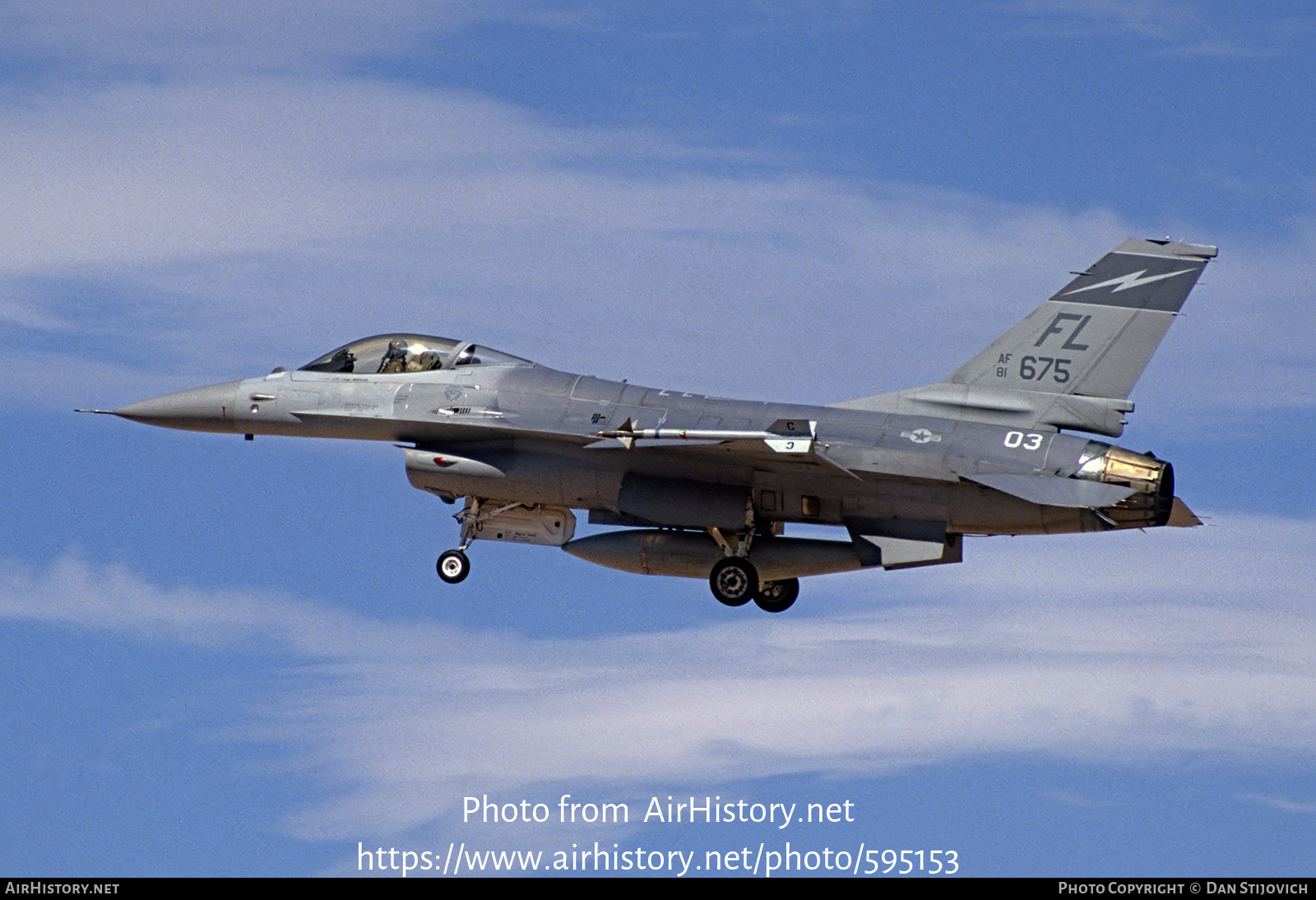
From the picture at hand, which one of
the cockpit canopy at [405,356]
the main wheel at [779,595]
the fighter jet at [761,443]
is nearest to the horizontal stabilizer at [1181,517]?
the fighter jet at [761,443]

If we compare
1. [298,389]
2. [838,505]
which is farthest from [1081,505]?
[298,389]

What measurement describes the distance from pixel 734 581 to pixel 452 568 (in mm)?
4025

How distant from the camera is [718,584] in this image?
27.7 meters

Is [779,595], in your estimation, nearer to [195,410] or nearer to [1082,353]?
[1082,353]

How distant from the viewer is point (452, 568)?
28.1 metres

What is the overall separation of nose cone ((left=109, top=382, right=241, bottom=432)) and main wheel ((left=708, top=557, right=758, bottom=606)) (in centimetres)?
743

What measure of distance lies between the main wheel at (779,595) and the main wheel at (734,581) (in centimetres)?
100

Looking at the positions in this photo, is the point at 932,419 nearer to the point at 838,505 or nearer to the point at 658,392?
the point at 838,505

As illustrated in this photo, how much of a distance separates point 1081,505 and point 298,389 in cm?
1128

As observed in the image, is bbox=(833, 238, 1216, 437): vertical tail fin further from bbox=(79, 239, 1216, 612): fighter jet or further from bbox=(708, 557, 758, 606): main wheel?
bbox=(708, 557, 758, 606): main wheel

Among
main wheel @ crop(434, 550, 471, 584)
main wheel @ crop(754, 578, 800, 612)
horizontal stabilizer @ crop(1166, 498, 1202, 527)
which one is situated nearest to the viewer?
horizontal stabilizer @ crop(1166, 498, 1202, 527)

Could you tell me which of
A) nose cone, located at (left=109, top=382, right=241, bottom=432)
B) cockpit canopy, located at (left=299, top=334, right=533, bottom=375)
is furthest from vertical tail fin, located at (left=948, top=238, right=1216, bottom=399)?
nose cone, located at (left=109, top=382, right=241, bottom=432)

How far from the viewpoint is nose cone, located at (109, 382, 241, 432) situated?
28.8 metres
